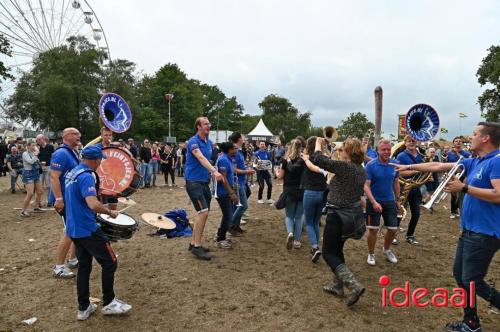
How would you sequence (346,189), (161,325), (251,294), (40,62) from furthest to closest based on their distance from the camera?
(40,62)
(251,294)
(346,189)
(161,325)

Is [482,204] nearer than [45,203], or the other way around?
[482,204]

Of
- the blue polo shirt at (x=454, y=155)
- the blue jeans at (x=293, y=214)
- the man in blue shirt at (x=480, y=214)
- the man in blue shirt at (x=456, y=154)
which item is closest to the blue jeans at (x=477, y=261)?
the man in blue shirt at (x=480, y=214)

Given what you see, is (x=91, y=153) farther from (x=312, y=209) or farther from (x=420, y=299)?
(x=420, y=299)

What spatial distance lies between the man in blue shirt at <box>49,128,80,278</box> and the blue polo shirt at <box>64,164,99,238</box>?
107 centimetres

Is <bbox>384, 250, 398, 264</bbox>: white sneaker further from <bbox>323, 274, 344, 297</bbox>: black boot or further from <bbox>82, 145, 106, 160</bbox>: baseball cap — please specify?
<bbox>82, 145, 106, 160</bbox>: baseball cap

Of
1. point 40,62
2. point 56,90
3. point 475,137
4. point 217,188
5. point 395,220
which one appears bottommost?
point 395,220

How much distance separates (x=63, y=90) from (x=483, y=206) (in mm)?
40193

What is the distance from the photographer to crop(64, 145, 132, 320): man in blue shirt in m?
3.65

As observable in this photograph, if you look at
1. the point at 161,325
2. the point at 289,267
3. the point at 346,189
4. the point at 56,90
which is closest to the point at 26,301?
the point at 161,325

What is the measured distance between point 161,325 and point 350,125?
285ft

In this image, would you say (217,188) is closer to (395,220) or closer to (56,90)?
(395,220)

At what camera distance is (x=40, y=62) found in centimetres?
3941

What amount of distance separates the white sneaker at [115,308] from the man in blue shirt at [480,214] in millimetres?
3492

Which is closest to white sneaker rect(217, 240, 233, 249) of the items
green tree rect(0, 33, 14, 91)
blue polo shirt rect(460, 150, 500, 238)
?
blue polo shirt rect(460, 150, 500, 238)
